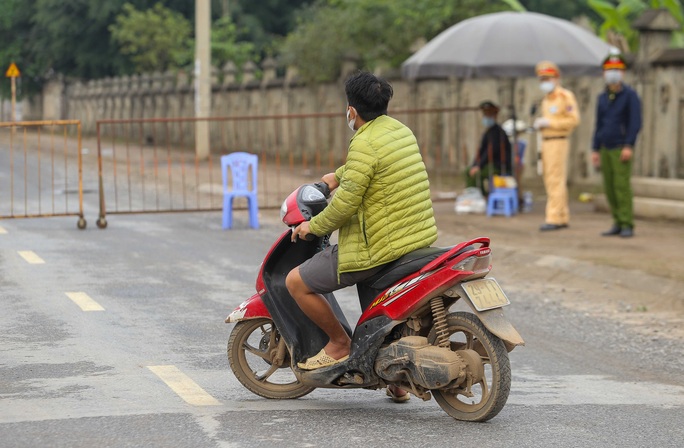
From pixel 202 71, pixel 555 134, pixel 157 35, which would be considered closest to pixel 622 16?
pixel 202 71

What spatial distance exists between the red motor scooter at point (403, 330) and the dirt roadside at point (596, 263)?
3.57 metres

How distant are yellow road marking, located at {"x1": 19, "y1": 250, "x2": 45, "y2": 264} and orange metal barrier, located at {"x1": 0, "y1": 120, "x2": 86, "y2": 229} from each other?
96.0 inches

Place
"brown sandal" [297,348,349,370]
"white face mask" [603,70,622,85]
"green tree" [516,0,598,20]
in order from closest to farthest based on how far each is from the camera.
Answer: "brown sandal" [297,348,349,370] < "white face mask" [603,70,622,85] < "green tree" [516,0,598,20]

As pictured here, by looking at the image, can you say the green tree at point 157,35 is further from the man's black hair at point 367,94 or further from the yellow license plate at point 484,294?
the yellow license plate at point 484,294

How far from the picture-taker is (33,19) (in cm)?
5297

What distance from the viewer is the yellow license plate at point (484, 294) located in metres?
6.42

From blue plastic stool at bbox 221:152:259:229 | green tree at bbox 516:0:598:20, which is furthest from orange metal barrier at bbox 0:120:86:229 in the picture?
green tree at bbox 516:0:598:20

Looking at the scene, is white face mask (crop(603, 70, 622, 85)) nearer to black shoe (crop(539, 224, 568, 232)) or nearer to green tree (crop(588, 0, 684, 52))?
black shoe (crop(539, 224, 568, 232))

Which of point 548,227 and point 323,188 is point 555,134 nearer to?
point 548,227

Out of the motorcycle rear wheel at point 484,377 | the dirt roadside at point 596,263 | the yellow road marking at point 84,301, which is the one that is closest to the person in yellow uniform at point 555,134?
the dirt roadside at point 596,263

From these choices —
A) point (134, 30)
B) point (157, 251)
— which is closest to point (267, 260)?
point (157, 251)

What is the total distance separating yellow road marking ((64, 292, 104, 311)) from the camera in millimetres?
10180

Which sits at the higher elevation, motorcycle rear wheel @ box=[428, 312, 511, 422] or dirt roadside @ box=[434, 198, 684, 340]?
motorcycle rear wheel @ box=[428, 312, 511, 422]

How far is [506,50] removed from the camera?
17.9m
